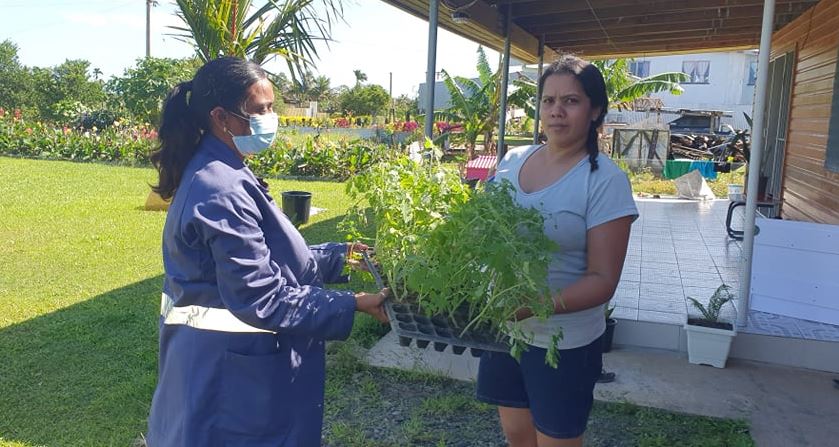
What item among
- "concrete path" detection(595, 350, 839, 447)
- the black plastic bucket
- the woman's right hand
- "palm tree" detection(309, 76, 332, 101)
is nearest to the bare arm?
the woman's right hand

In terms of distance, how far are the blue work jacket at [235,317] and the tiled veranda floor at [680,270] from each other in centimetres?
323

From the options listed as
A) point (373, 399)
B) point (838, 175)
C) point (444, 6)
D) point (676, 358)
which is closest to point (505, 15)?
point (444, 6)

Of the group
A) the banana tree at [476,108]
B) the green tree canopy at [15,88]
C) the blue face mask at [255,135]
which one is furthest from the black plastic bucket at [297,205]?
the green tree canopy at [15,88]

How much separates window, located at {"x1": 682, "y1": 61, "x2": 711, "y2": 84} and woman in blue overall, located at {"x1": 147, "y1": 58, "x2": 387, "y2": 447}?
37.8 m

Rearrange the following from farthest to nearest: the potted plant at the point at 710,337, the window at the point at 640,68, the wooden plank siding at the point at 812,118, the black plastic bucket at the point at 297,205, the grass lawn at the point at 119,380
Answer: the window at the point at 640,68 → the black plastic bucket at the point at 297,205 → the wooden plank siding at the point at 812,118 → the potted plant at the point at 710,337 → the grass lawn at the point at 119,380

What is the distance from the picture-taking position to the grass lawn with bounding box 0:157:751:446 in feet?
11.0

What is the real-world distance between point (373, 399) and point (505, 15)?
173 inches

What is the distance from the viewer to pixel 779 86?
28.1 feet

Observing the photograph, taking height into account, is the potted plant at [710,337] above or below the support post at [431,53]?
below

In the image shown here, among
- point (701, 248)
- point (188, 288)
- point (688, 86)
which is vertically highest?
point (688, 86)

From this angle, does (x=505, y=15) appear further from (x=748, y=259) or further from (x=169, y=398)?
(x=169, y=398)

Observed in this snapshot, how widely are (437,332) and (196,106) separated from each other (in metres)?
0.94

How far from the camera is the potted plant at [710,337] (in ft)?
13.1

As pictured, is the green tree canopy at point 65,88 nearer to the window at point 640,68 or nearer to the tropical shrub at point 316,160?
the tropical shrub at point 316,160
